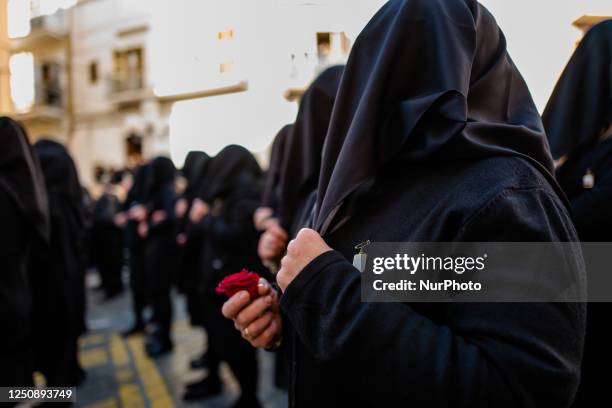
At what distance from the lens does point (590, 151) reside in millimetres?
1587

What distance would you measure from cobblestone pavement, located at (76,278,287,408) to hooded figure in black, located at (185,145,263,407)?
0.85ft

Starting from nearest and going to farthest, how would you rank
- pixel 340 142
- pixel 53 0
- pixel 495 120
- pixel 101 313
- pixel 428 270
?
pixel 428 270, pixel 495 120, pixel 340 142, pixel 53 0, pixel 101 313

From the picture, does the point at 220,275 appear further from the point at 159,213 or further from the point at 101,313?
the point at 101,313

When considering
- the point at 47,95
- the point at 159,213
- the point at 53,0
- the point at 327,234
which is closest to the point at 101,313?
the point at 159,213

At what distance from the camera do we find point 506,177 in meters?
0.82

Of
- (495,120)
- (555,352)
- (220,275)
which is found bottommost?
(220,275)

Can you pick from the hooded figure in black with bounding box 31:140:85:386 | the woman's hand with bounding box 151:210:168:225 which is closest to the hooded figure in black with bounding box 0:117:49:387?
the hooded figure in black with bounding box 31:140:85:386

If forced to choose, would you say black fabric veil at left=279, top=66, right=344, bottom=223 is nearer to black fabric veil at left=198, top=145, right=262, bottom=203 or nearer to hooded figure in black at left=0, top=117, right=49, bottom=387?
black fabric veil at left=198, top=145, right=262, bottom=203

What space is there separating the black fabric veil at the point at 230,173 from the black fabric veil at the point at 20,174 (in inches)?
57.1

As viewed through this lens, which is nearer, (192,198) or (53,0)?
(53,0)

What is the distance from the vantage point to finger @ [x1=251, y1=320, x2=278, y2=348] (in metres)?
1.17

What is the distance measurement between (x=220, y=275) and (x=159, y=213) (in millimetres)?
1765

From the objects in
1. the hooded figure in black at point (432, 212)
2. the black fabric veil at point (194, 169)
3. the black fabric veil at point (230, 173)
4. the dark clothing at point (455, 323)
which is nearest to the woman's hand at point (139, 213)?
the black fabric veil at point (194, 169)

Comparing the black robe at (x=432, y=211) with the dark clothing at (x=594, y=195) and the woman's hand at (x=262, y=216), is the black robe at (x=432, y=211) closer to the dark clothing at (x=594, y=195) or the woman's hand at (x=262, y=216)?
the dark clothing at (x=594, y=195)
